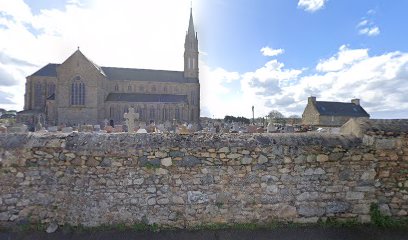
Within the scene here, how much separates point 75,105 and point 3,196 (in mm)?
47156

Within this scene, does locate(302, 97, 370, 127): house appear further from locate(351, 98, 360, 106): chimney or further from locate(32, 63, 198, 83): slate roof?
locate(32, 63, 198, 83): slate roof

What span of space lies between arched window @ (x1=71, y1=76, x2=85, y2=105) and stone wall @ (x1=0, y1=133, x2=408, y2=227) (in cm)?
4725

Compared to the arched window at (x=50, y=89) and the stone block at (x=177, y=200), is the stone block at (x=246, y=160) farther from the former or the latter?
the arched window at (x=50, y=89)

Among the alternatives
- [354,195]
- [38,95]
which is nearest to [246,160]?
[354,195]

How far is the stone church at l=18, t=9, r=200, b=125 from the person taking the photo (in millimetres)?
45750

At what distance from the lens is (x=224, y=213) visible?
12.9 feet

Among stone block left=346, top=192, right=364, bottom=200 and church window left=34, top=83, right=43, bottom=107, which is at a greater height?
church window left=34, top=83, right=43, bottom=107

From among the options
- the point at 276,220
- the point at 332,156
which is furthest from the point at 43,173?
the point at 332,156

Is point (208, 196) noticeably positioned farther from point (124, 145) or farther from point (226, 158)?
point (124, 145)

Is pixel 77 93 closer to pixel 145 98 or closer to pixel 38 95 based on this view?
pixel 145 98

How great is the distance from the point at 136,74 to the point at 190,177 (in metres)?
57.1

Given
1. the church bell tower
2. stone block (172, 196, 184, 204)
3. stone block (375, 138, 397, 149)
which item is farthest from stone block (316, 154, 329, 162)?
the church bell tower

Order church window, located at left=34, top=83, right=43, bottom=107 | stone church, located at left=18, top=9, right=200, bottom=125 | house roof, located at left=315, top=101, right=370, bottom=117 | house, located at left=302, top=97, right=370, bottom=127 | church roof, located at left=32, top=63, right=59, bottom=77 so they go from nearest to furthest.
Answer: stone church, located at left=18, top=9, right=200, bottom=125 → house, located at left=302, top=97, right=370, bottom=127 → house roof, located at left=315, top=101, right=370, bottom=117 → church window, located at left=34, top=83, right=43, bottom=107 → church roof, located at left=32, top=63, right=59, bottom=77

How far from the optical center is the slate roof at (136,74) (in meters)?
54.0
